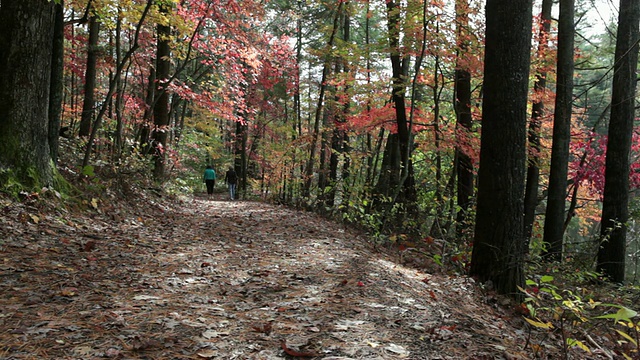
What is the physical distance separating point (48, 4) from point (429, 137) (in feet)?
26.4

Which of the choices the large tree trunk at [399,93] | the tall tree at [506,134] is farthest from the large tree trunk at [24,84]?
the large tree trunk at [399,93]

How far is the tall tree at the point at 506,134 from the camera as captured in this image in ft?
14.2

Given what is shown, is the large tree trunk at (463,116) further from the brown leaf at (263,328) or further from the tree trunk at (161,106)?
the tree trunk at (161,106)

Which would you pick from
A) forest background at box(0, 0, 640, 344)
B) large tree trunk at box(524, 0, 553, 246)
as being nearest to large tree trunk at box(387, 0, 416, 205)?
forest background at box(0, 0, 640, 344)

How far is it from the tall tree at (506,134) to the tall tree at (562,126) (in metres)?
5.36

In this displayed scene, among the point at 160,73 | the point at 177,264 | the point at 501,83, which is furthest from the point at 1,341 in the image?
the point at 160,73

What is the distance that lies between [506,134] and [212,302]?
3.55 m

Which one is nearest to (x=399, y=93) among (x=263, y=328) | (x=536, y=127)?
(x=536, y=127)

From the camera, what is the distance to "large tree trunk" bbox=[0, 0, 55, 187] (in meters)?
5.04

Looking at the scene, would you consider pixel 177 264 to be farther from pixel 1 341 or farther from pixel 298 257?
pixel 1 341

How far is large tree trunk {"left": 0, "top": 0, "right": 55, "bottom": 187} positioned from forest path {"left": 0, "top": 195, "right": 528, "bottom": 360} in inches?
28.2

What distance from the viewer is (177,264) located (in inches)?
176

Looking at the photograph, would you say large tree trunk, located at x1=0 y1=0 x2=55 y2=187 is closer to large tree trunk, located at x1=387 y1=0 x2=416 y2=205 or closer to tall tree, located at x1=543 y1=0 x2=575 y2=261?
large tree trunk, located at x1=387 y1=0 x2=416 y2=205

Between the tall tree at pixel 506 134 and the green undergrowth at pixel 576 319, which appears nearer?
the green undergrowth at pixel 576 319
